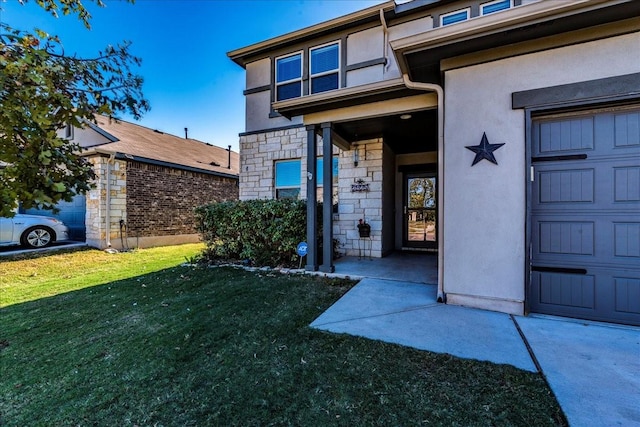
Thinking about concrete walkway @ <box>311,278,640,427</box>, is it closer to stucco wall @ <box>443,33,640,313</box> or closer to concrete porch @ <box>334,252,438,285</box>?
stucco wall @ <box>443,33,640,313</box>

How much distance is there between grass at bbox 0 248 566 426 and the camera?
176 centimetres

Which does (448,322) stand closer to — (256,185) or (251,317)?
(251,317)

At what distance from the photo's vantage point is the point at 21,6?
2.18 metres

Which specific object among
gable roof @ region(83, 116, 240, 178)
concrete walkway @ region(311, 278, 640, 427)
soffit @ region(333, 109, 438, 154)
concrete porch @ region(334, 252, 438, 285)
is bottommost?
concrete walkway @ region(311, 278, 640, 427)

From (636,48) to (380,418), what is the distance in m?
4.12

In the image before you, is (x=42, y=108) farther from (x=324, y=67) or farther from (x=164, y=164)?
(x=164, y=164)

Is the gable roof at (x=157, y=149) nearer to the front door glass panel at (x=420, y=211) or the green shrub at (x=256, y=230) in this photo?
the green shrub at (x=256, y=230)

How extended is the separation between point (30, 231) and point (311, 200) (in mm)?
8948

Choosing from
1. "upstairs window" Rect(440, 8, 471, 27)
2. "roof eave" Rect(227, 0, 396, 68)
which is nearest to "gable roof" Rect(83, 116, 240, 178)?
"roof eave" Rect(227, 0, 396, 68)

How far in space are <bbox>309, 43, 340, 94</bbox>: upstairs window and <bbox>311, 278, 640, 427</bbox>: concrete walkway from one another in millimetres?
5700

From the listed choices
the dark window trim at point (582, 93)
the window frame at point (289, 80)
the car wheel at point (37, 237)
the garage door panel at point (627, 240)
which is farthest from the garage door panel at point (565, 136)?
the car wheel at point (37, 237)

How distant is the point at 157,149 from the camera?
1112 centimetres

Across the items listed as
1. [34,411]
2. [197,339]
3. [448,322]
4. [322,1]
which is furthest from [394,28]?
[34,411]

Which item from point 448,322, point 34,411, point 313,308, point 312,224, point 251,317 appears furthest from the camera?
point 312,224
